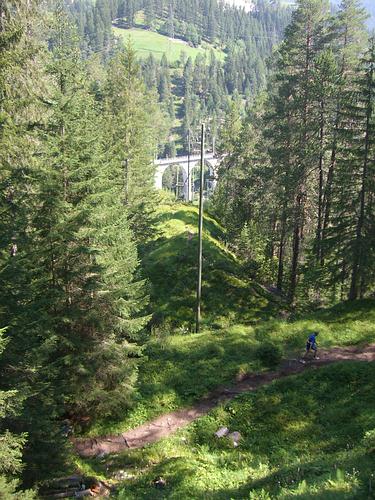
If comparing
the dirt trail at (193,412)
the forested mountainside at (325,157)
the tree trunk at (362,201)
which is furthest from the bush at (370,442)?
the tree trunk at (362,201)

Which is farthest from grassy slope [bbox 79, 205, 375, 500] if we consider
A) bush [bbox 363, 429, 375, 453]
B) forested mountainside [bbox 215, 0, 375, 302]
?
forested mountainside [bbox 215, 0, 375, 302]

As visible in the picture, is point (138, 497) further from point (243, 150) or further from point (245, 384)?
point (243, 150)

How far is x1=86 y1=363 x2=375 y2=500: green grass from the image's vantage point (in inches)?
481

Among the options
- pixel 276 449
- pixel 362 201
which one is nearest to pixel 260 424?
pixel 276 449

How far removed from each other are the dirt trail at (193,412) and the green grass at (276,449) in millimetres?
529

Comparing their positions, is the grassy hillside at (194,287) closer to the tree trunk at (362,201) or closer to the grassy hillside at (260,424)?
the grassy hillside at (260,424)

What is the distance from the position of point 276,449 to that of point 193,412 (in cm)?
406

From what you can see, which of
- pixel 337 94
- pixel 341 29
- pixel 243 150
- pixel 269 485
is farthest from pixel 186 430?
pixel 243 150

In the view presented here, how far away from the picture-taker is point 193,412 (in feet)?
63.5

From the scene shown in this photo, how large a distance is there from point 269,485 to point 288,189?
70.9 feet

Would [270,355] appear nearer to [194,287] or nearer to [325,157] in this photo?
[194,287]

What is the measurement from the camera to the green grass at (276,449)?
12227 millimetres

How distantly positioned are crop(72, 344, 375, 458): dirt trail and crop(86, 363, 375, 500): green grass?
529 millimetres

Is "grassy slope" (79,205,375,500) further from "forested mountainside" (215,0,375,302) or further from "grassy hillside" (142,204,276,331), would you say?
"forested mountainside" (215,0,375,302)
